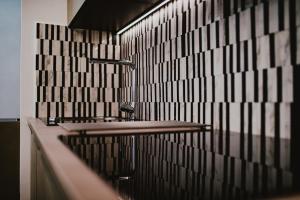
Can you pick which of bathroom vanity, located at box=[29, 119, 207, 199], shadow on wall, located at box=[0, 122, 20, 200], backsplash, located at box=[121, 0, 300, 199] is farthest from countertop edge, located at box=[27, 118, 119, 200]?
shadow on wall, located at box=[0, 122, 20, 200]

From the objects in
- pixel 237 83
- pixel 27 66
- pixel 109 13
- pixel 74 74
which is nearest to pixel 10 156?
pixel 27 66

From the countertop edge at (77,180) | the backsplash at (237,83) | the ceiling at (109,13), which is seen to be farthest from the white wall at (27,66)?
the countertop edge at (77,180)

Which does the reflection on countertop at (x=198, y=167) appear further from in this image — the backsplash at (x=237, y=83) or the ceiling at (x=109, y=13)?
the ceiling at (x=109, y=13)

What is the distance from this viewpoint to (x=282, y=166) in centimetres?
77

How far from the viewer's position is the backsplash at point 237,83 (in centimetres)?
85

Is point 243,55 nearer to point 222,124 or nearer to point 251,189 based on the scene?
point 222,124

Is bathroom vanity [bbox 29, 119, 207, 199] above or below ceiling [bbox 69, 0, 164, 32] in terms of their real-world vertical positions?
below

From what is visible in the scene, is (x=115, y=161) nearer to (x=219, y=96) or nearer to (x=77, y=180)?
(x=77, y=180)

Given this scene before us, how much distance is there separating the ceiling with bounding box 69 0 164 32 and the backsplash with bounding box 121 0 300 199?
196 millimetres

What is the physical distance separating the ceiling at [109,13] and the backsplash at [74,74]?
17 centimetres

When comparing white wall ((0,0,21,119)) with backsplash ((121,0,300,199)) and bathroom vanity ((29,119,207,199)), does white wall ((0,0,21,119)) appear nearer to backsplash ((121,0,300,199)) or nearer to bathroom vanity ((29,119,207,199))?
backsplash ((121,0,300,199))

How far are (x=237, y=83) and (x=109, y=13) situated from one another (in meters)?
1.36

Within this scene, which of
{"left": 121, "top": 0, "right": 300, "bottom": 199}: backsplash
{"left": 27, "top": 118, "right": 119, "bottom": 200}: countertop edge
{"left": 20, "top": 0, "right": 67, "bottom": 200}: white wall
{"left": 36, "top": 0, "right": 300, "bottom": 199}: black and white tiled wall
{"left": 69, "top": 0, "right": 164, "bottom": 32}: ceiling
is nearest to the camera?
{"left": 27, "top": 118, "right": 119, "bottom": 200}: countertop edge

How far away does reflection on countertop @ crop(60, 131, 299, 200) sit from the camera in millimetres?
536
